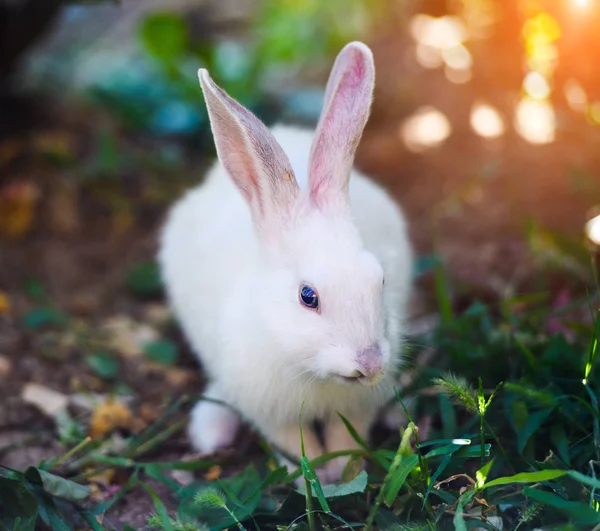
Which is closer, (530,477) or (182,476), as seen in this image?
(530,477)

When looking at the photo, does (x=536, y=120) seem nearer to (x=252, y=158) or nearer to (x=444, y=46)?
(x=444, y=46)

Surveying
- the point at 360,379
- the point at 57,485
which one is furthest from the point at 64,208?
the point at 360,379

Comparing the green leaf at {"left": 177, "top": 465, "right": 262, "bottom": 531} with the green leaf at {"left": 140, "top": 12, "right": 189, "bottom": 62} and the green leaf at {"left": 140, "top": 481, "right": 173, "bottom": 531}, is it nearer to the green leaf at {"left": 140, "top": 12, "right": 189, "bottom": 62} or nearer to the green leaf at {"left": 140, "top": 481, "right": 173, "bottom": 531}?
the green leaf at {"left": 140, "top": 481, "right": 173, "bottom": 531}

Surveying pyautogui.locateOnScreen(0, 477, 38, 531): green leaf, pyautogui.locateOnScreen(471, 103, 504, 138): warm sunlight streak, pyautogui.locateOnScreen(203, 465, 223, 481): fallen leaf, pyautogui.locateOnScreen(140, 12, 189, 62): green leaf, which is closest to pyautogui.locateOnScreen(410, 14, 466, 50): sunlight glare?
pyautogui.locateOnScreen(471, 103, 504, 138): warm sunlight streak

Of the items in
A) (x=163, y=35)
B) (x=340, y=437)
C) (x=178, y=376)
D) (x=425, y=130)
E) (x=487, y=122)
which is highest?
(x=163, y=35)

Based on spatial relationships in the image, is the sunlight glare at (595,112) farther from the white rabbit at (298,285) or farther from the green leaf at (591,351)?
the green leaf at (591,351)

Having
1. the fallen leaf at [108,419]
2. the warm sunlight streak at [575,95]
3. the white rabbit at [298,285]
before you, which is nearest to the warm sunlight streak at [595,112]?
the warm sunlight streak at [575,95]
